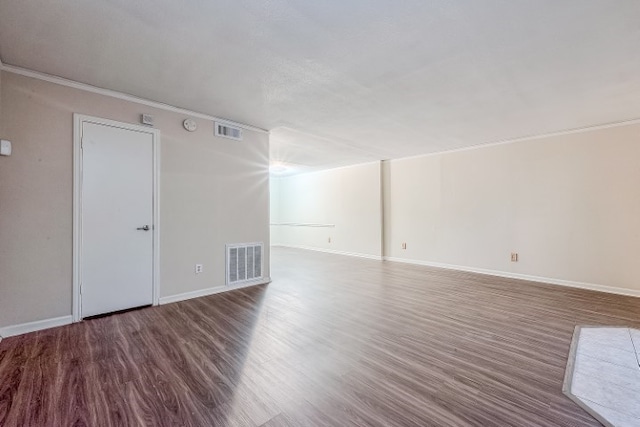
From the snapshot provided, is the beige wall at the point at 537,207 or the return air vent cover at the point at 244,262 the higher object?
the beige wall at the point at 537,207

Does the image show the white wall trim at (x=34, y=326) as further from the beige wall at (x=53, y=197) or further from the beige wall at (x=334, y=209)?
the beige wall at (x=334, y=209)

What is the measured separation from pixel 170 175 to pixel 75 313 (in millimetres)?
1812

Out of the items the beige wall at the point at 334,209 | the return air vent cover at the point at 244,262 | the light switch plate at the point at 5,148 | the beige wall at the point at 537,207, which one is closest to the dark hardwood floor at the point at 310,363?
the return air vent cover at the point at 244,262

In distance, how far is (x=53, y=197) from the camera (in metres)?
2.86

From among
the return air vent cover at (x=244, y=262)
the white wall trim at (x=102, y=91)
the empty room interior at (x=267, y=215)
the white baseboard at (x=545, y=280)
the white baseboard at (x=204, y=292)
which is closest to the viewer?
the empty room interior at (x=267, y=215)

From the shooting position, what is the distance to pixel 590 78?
2775mm

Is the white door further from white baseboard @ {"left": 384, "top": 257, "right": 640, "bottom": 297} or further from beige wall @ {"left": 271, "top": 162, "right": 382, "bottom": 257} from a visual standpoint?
white baseboard @ {"left": 384, "top": 257, "right": 640, "bottom": 297}

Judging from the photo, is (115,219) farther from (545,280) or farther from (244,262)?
(545,280)

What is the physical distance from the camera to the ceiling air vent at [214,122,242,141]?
4109 mm

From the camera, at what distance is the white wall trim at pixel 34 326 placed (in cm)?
260

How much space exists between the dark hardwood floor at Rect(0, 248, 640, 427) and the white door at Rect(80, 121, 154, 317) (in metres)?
0.30

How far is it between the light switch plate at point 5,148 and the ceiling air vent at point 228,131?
82.9 inches

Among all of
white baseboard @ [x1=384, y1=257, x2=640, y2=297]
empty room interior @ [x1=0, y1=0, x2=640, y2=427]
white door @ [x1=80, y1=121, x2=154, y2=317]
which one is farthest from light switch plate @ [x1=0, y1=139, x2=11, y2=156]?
white baseboard @ [x1=384, y1=257, x2=640, y2=297]

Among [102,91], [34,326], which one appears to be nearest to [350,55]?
[102,91]
